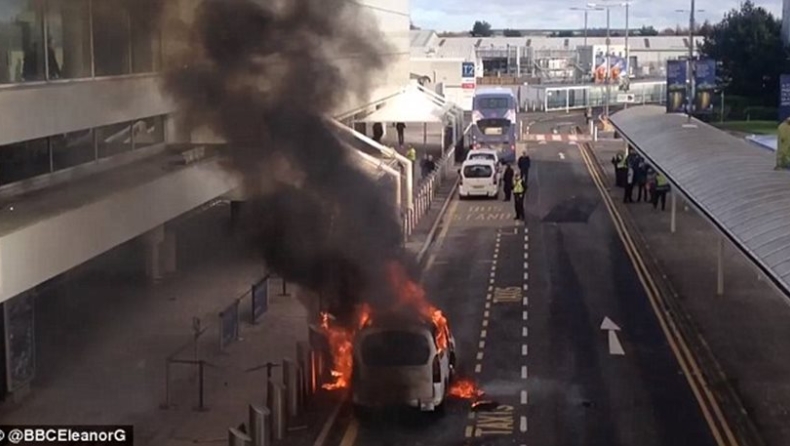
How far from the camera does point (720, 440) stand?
15906 mm

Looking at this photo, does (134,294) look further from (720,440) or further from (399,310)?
(720,440)

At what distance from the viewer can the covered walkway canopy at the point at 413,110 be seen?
4825 cm

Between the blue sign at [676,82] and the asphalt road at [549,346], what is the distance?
457 inches

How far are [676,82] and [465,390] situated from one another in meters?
32.1

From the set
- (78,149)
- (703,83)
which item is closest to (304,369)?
(78,149)

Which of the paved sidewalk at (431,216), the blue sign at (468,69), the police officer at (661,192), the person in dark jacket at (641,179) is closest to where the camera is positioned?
the paved sidewalk at (431,216)

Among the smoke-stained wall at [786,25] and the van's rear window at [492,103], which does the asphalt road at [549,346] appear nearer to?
the van's rear window at [492,103]

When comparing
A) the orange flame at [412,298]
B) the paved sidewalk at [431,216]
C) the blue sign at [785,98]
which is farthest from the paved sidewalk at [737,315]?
the paved sidewalk at [431,216]

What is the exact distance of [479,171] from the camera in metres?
41.8

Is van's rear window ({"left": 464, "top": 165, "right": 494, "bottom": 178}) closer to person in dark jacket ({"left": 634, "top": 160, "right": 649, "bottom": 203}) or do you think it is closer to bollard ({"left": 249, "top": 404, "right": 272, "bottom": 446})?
person in dark jacket ({"left": 634, "top": 160, "right": 649, "bottom": 203})

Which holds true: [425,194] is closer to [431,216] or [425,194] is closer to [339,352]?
[431,216]

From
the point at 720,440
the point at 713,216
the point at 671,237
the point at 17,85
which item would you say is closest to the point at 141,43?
the point at 17,85

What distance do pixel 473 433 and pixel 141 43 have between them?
417 inches

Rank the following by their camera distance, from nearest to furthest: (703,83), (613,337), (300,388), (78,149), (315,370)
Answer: (300,388) → (315,370) → (78,149) → (613,337) → (703,83)
